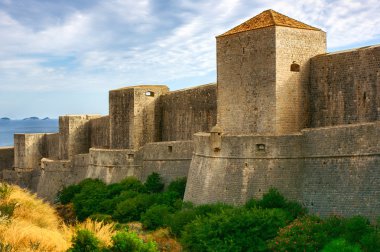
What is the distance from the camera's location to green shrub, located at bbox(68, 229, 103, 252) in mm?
11398

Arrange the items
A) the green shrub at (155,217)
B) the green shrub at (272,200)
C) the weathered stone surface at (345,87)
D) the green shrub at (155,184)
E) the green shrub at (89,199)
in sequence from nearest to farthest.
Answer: the green shrub at (272,200) → the weathered stone surface at (345,87) → the green shrub at (155,217) → the green shrub at (155,184) → the green shrub at (89,199)

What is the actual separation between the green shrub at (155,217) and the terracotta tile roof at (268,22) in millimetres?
6594

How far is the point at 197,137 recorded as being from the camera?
2086cm

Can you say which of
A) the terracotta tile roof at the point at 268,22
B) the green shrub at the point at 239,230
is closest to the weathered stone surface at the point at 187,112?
the terracotta tile roof at the point at 268,22

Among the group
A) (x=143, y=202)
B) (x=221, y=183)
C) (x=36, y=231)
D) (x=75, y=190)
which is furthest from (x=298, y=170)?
(x=75, y=190)

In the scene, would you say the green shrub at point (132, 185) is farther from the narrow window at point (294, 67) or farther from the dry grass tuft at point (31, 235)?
the dry grass tuft at point (31, 235)

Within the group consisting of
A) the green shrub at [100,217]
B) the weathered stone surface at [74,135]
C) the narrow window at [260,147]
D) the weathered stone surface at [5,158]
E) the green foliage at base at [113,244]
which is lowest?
the green shrub at [100,217]

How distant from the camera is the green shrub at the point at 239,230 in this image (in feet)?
52.4

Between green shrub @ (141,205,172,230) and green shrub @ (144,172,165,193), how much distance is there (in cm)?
347

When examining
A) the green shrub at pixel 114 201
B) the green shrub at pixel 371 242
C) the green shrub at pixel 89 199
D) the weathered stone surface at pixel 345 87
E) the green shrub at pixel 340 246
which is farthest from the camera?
the green shrub at pixel 89 199

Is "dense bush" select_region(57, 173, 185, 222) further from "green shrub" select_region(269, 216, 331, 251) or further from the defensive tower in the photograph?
"green shrub" select_region(269, 216, 331, 251)

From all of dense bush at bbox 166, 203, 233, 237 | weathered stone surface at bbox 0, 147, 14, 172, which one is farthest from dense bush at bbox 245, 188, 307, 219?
weathered stone surface at bbox 0, 147, 14, 172

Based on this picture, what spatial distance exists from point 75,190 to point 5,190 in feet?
39.5

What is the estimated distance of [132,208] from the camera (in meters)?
22.8
